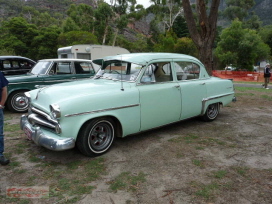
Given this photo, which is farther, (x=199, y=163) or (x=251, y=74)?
(x=251, y=74)

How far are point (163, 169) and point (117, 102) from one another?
4.40 feet

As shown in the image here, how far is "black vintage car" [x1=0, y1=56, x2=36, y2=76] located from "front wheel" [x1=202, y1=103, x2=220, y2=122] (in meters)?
7.34

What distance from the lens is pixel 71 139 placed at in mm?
3393

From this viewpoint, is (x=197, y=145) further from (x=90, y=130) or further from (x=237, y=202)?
(x=90, y=130)

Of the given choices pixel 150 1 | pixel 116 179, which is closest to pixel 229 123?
pixel 116 179

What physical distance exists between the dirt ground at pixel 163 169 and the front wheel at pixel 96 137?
155 millimetres

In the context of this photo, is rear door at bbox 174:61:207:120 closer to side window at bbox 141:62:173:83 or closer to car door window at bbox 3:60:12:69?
side window at bbox 141:62:173:83

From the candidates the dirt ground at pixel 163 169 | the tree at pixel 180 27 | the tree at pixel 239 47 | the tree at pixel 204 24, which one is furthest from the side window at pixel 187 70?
the tree at pixel 180 27

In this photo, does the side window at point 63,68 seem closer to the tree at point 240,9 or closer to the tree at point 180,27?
the tree at point 180,27

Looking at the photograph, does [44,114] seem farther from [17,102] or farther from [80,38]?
[80,38]

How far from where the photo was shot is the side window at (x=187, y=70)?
5059mm

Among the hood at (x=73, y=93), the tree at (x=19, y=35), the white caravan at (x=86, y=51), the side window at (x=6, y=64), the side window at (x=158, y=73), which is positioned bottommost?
the hood at (x=73, y=93)

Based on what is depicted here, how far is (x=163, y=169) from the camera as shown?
3451 millimetres

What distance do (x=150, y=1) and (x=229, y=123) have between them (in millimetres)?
43180
